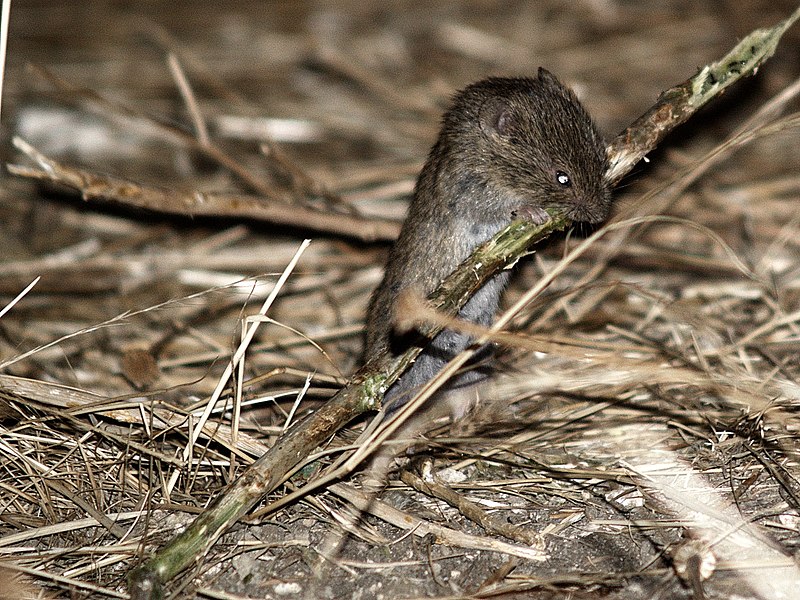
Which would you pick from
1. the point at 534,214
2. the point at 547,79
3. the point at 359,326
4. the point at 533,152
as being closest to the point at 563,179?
the point at 533,152

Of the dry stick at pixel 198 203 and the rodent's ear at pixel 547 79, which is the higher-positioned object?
the rodent's ear at pixel 547 79

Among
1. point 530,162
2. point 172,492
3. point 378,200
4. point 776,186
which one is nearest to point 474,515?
point 172,492

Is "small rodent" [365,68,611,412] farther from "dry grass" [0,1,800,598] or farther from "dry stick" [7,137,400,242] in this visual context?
"dry stick" [7,137,400,242]

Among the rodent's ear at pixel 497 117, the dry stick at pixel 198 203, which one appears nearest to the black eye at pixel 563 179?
the rodent's ear at pixel 497 117

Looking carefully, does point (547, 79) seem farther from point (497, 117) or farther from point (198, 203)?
point (198, 203)

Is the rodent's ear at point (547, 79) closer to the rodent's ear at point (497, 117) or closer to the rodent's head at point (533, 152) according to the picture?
the rodent's head at point (533, 152)

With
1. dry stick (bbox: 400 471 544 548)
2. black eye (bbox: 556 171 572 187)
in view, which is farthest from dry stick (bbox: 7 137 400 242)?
dry stick (bbox: 400 471 544 548)

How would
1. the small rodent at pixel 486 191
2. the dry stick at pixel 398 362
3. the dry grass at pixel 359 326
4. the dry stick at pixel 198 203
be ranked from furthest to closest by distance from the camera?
the dry stick at pixel 198 203
the small rodent at pixel 486 191
the dry grass at pixel 359 326
the dry stick at pixel 398 362
